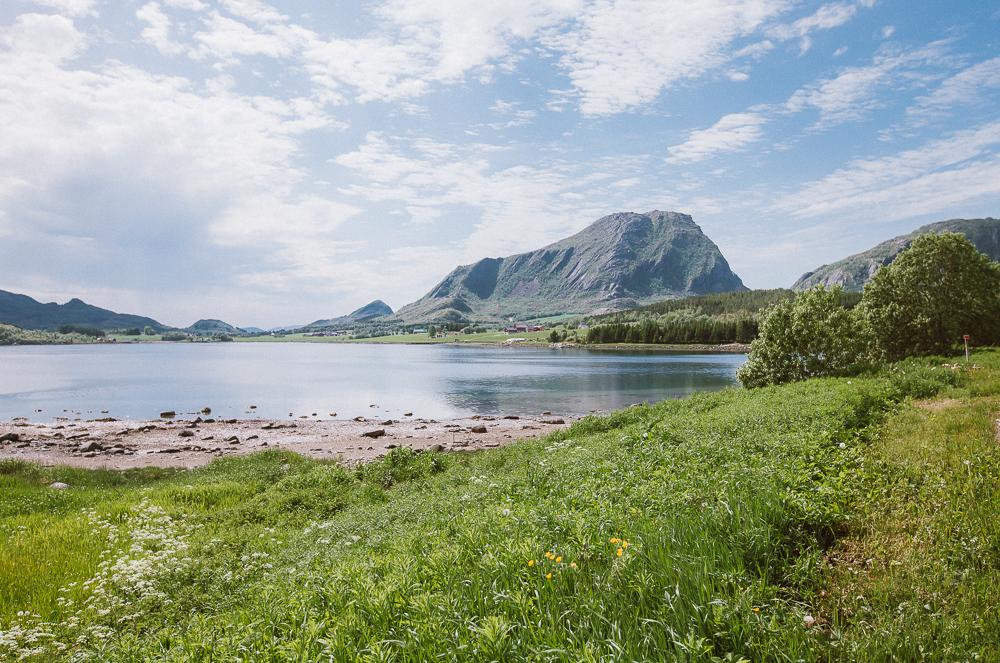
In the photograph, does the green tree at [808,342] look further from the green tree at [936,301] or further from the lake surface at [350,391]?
the lake surface at [350,391]

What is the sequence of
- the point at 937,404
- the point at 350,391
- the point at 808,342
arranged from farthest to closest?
the point at 350,391 → the point at 808,342 → the point at 937,404

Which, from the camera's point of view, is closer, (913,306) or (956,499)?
(956,499)

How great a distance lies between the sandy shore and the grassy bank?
20512 millimetres

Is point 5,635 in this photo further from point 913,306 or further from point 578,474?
point 913,306

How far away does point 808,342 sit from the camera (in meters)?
30.3

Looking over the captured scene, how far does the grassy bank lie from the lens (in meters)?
4.84

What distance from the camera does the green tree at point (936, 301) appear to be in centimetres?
4125

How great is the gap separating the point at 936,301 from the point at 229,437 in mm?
60606

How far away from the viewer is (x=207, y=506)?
19297 millimetres

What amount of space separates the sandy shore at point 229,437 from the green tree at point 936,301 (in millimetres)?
29205

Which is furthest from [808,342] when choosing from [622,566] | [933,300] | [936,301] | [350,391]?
A: [350,391]

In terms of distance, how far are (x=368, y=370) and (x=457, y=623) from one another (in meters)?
125

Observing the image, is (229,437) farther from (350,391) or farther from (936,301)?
(936,301)

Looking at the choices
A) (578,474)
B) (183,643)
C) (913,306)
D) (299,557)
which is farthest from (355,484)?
(913,306)
